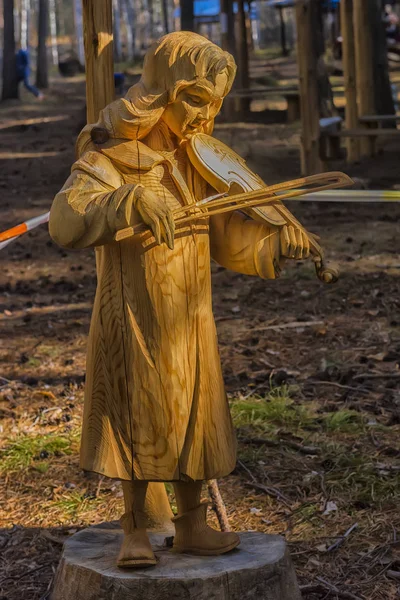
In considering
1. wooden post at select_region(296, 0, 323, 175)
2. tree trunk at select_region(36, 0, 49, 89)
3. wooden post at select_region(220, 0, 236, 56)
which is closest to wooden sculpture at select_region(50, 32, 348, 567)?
wooden post at select_region(296, 0, 323, 175)

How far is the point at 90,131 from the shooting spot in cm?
310

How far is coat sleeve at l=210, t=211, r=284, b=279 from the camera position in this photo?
10.4ft

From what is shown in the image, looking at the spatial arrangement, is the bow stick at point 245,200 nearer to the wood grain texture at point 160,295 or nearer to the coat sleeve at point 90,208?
the wood grain texture at point 160,295

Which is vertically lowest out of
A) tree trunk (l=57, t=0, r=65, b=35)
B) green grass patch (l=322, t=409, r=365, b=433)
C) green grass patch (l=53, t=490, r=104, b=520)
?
green grass patch (l=53, t=490, r=104, b=520)

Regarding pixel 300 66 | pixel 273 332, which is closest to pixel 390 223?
pixel 300 66

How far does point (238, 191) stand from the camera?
3105 mm

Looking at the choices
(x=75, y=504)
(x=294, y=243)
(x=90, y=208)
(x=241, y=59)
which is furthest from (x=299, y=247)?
(x=241, y=59)

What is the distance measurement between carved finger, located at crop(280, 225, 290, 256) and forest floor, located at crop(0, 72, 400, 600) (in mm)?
1385

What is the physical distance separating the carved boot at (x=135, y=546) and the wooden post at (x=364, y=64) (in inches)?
446

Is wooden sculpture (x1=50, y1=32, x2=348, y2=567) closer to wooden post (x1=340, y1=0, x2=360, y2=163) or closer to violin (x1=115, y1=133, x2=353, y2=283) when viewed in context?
violin (x1=115, y1=133, x2=353, y2=283)

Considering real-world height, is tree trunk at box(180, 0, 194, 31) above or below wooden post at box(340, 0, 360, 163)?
above

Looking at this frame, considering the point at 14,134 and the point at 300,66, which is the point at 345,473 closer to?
the point at 300,66

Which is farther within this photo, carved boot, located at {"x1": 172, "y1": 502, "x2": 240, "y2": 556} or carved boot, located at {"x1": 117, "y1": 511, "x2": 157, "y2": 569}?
carved boot, located at {"x1": 172, "y1": 502, "x2": 240, "y2": 556}

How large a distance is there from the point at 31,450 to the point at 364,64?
10.3 meters
